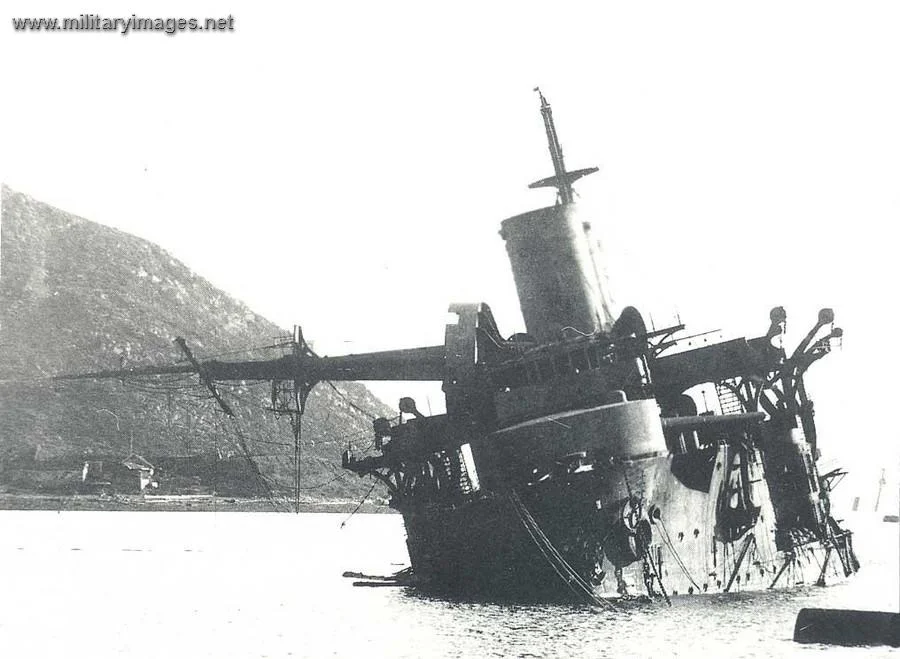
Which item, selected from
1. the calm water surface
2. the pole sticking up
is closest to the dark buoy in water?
the calm water surface

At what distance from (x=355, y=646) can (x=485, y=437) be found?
4934 mm

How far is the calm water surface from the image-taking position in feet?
38.1

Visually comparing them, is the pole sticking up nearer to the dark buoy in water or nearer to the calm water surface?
the calm water surface

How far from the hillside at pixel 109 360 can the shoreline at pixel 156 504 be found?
139 cm

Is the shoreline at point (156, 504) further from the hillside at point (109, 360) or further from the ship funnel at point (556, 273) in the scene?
the ship funnel at point (556, 273)

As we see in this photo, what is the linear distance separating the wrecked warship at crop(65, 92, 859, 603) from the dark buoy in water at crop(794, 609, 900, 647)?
17.1 ft

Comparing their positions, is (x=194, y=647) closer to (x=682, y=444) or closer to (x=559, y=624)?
(x=559, y=624)

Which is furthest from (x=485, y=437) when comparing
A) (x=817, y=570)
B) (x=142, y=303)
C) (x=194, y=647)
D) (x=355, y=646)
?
(x=142, y=303)

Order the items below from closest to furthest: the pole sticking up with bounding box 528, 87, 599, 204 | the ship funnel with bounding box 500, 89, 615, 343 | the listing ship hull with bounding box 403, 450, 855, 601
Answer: the listing ship hull with bounding box 403, 450, 855, 601 → the ship funnel with bounding box 500, 89, 615, 343 → the pole sticking up with bounding box 528, 87, 599, 204

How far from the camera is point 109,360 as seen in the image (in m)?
77.5

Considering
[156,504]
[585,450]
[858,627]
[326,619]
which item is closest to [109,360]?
[156,504]

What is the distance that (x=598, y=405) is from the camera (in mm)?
15727

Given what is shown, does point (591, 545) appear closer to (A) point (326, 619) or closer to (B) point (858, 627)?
(A) point (326, 619)

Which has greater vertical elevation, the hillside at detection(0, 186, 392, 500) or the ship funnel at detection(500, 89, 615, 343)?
the hillside at detection(0, 186, 392, 500)
